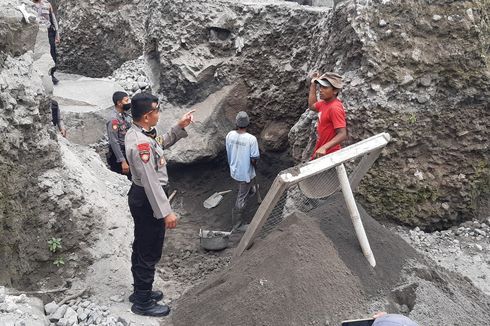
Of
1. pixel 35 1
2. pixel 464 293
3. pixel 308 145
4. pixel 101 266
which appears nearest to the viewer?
pixel 464 293

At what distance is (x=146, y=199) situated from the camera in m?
3.76

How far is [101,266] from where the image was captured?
4539 mm

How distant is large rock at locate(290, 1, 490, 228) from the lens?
5.44 metres

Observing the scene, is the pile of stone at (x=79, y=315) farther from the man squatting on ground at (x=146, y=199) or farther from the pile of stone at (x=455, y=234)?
the pile of stone at (x=455, y=234)

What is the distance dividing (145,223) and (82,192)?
4.25 ft

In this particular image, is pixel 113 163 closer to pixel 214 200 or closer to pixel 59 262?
pixel 214 200

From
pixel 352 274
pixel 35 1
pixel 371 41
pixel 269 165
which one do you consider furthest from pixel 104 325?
pixel 35 1

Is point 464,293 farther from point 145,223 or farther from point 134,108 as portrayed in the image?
point 134,108

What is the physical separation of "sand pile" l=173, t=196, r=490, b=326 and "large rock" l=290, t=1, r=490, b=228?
1.50 m

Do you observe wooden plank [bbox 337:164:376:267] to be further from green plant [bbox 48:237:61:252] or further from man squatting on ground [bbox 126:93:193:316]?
green plant [bbox 48:237:61:252]

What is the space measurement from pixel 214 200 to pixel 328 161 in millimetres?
4160

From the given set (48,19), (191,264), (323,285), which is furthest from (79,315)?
(48,19)

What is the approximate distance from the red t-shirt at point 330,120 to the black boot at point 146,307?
7.02ft

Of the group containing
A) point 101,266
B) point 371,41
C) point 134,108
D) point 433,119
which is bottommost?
point 101,266
